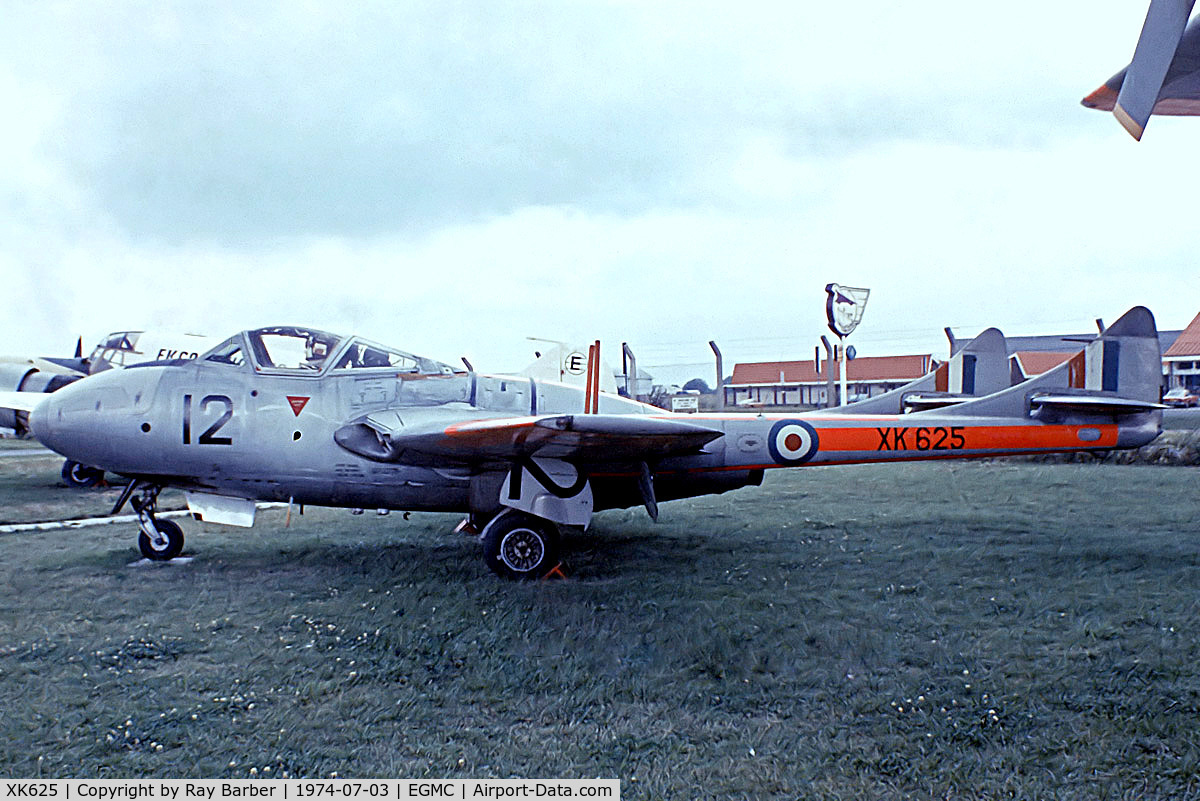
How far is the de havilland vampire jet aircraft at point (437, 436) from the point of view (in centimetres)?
601

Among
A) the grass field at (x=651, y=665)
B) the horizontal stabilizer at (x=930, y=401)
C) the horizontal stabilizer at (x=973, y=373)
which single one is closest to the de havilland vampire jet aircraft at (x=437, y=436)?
the grass field at (x=651, y=665)

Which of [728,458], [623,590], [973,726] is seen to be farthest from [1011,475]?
[973,726]

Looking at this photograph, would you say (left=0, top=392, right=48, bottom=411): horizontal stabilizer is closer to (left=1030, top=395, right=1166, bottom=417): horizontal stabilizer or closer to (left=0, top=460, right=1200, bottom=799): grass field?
(left=0, top=460, right=1200, bottom=799): grass field

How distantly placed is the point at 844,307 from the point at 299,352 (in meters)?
15.1

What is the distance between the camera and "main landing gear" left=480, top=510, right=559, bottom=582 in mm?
5949

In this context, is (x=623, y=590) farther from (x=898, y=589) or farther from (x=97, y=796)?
(x=97, y=796)

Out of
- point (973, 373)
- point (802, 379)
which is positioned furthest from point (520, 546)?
point (802, 379)

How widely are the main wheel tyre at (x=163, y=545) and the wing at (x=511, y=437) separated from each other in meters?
2.01

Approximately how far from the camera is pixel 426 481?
6500 millimetres

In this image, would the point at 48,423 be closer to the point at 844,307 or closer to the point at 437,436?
the point at 437,436

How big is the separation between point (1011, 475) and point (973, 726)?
385 inches


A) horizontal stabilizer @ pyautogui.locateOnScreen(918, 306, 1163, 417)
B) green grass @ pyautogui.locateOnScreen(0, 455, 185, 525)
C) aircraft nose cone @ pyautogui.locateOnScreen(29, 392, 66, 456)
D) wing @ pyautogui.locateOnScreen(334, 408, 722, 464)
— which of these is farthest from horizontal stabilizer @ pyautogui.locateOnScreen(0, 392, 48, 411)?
horizontal stabilizer @ pyautogui.locateOnScreen(918, 306, 1163, 417)

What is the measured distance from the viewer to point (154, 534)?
21.8 ft

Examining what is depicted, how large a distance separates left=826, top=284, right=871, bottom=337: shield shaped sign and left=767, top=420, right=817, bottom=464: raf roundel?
1160 centimetres
